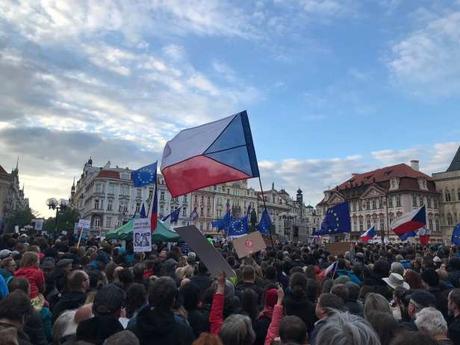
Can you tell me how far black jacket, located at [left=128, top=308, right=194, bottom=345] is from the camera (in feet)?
11.8

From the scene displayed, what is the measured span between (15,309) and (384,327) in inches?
127

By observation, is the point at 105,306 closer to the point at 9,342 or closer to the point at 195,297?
the point at 9,342

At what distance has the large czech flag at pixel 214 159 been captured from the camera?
802cm

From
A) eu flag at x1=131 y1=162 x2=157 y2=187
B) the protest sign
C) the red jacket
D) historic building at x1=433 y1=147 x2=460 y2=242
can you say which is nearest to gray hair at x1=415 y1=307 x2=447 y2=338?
the red jacket

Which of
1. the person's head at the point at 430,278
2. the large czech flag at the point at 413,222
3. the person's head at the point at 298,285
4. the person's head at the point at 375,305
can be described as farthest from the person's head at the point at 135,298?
the large czech flag at the point at 413,222

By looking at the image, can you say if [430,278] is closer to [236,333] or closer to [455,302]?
[455,302]

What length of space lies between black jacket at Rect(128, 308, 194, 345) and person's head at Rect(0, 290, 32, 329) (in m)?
1.01

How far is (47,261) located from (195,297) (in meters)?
4.29

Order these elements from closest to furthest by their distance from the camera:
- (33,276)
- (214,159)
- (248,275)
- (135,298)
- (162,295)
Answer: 1. (162,295)
2. (135,298)
3. (33,276)
4. (248,275)
5. (214,159)

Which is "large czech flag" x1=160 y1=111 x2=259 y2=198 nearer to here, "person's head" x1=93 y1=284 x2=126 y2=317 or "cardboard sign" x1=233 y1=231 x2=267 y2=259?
"cardboard sign" x1=233 y1=231 x2=267 y2=259

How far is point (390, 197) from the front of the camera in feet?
237

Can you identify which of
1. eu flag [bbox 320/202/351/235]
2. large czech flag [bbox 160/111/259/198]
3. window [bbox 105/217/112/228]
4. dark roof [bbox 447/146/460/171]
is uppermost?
dark roof [bbox 447/146/460/171]

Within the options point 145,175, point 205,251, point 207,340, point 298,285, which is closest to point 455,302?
point 298,285

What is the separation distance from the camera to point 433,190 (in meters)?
74.6
